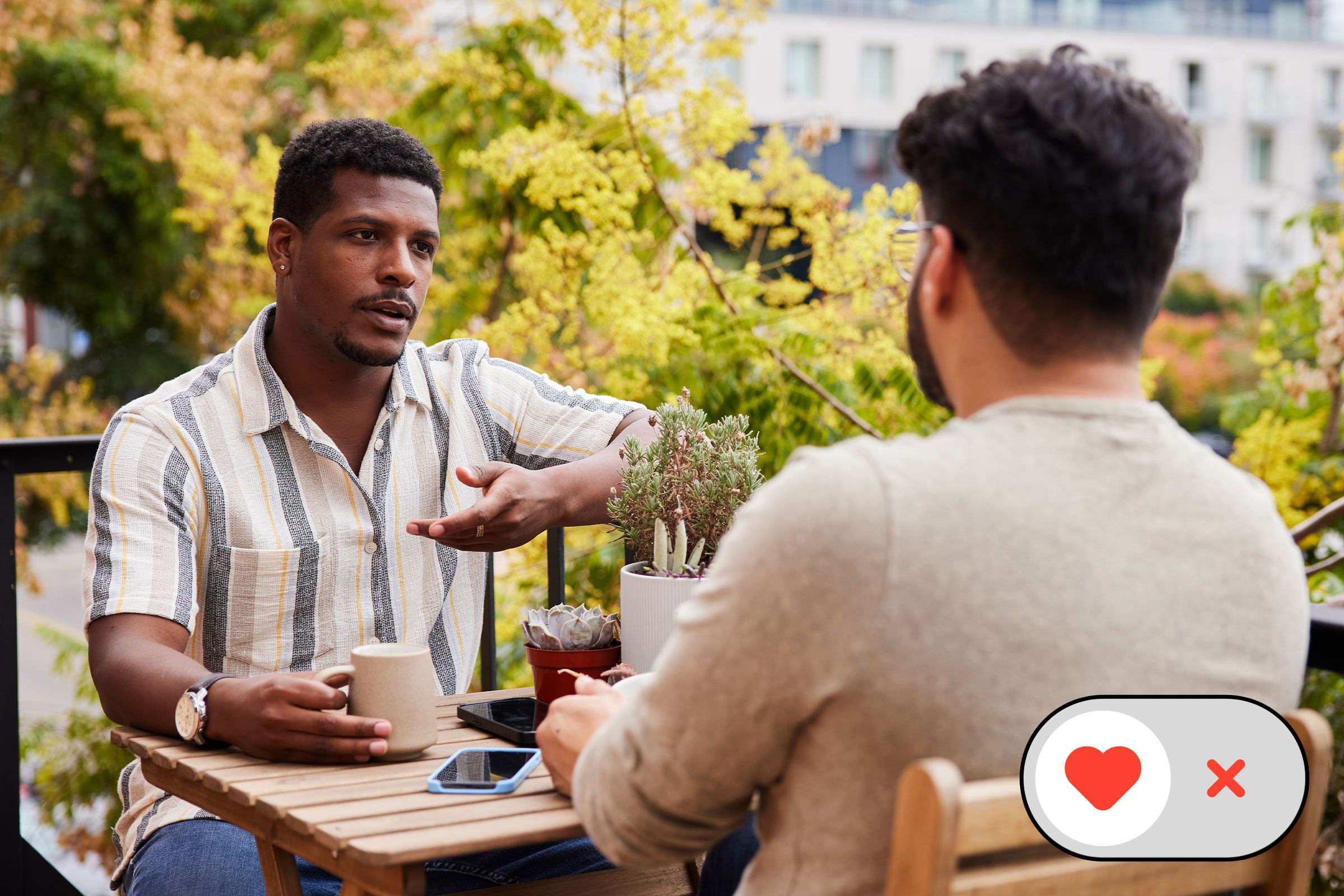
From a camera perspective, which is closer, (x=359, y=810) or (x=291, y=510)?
(x=359, y=810)

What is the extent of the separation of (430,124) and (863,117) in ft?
98.8

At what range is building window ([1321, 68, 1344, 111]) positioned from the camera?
3938 centimetres

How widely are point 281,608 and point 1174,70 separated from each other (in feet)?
134

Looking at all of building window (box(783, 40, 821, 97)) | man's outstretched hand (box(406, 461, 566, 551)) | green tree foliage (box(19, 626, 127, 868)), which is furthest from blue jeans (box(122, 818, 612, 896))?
building window (box(783, 40, 821, 97))

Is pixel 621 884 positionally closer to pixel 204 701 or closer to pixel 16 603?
pixel 204 701

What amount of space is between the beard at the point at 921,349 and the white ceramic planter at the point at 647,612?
565mm

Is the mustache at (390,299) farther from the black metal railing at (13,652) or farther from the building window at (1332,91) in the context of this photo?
the building window at (1332,91)

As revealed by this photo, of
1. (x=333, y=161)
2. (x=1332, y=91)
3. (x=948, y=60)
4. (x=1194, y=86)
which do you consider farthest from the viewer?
(x=1332, y=91)

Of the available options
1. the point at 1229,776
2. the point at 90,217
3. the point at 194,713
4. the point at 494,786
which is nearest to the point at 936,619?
the point at 1229,776

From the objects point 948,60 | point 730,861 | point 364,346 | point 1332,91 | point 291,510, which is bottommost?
point 730,861

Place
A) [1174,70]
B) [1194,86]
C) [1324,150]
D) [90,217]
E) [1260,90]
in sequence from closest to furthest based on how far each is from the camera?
[90,217], [1174,70], [1194,86], [1324,150], [1260,90]

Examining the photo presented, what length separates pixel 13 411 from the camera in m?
7.65

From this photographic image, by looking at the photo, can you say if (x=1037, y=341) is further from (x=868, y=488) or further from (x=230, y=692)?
(x=230, y=692)

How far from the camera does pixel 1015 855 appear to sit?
3.23ft
